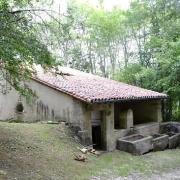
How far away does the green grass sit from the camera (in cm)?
1085

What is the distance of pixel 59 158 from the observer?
12.2 meters

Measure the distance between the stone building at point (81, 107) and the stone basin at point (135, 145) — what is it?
36cm

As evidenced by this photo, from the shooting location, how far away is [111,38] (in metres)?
29.6

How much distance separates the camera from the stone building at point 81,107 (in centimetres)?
1505

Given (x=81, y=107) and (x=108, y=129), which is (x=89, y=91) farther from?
(x=108, y=129)

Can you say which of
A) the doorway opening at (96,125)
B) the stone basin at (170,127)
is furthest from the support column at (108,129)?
the stone basin at (170,127)

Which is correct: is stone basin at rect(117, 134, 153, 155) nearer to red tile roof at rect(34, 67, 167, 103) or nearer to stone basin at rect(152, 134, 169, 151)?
stone basin at rect(152, 134, 169, 151)

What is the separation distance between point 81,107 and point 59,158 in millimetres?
3414

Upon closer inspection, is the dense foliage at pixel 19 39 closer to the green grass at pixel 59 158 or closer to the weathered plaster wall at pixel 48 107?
the green grass at pixel 59 158

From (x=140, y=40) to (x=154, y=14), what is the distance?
10.5ft

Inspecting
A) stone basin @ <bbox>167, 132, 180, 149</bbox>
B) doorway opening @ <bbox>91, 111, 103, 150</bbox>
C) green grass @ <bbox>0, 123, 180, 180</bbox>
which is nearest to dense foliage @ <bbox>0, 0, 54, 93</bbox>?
green grass @ <bbox>0, 123, 180, 180</bbox>

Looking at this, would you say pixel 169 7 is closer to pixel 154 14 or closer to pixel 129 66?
pixel 154 14

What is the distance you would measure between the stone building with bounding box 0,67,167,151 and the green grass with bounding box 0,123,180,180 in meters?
0.86

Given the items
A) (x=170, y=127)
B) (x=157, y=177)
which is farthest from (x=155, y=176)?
(x=170, y=127)
